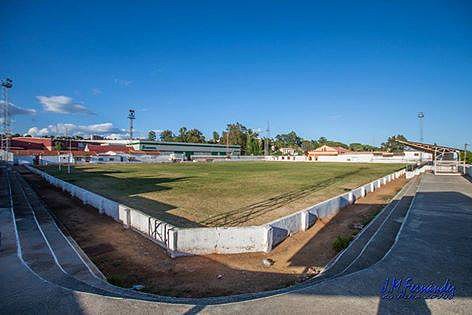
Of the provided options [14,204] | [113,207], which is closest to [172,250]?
[113,207]

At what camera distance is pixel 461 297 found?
4199 millimetres

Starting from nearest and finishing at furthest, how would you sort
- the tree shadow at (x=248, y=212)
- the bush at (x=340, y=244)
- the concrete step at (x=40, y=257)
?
the concrete step at (x=40, y=257), the bush at (x=340, y=244), the tree shadow at (x=248, y=212)

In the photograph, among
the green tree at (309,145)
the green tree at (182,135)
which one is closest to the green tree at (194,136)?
the green tree at (182,135)

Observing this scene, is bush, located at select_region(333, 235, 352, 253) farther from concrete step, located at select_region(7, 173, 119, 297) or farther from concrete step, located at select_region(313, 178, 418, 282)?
concrete step, located at select_region(7, 173, 119, 297)

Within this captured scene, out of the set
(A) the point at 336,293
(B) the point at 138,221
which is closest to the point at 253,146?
(B) the point at 138,221

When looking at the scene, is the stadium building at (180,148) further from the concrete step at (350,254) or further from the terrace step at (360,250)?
the concrete step at (350,254)

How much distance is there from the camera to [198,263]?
6.83m
